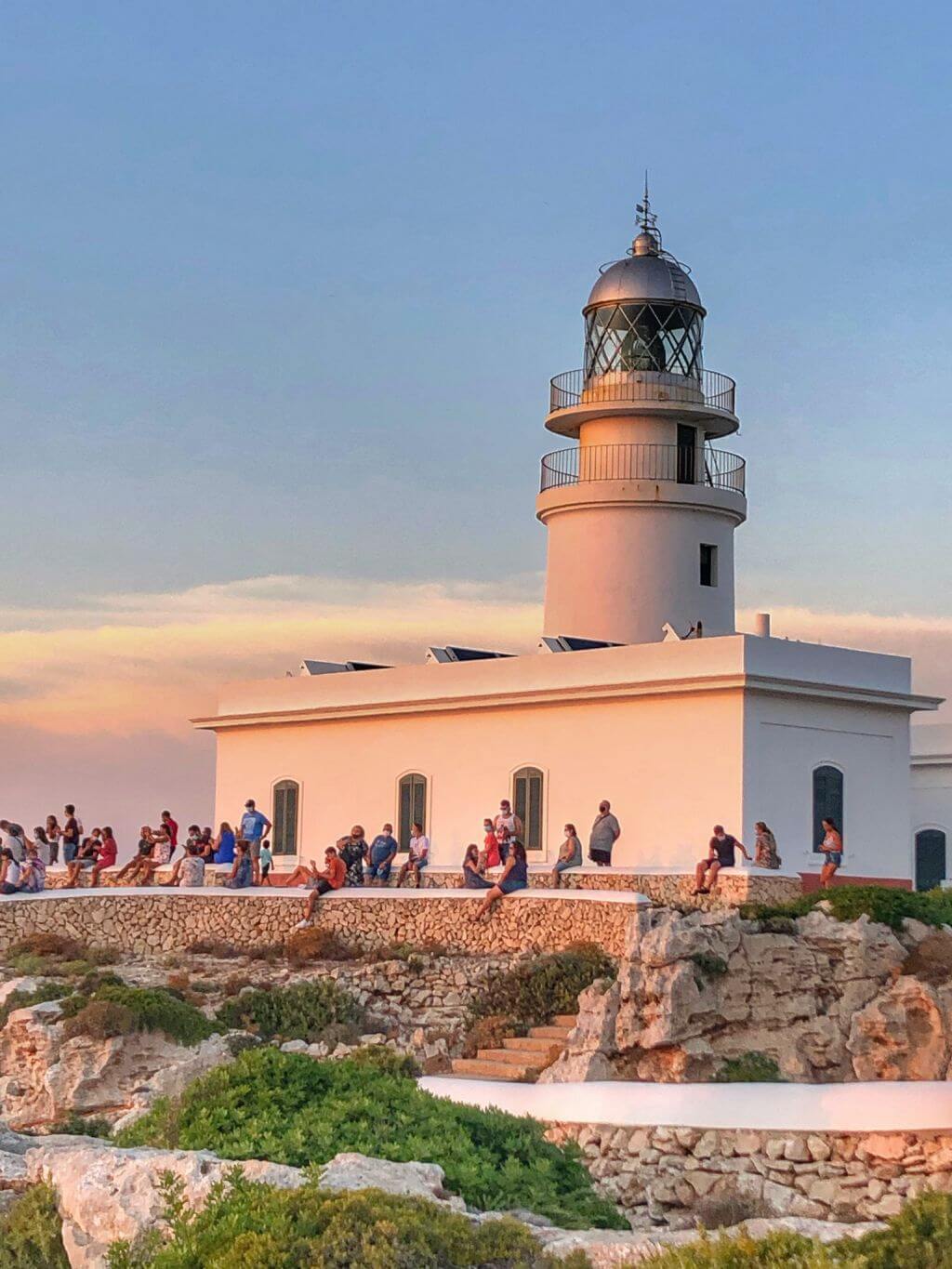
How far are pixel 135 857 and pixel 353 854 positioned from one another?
3904 millimetres

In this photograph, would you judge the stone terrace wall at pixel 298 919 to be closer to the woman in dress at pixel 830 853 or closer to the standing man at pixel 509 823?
the standing man at pixel 509 823

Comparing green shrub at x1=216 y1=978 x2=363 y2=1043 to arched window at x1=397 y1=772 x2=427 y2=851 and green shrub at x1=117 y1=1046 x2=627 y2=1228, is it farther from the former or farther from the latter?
green shrub at x1=117 y1=1046 x2=627 y2=1228

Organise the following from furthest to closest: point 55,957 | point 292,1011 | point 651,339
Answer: point 651,339, point 55,957, point 292,1011

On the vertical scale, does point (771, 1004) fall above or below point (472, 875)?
below

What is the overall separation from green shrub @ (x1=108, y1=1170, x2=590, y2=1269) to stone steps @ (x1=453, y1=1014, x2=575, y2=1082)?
462 inches

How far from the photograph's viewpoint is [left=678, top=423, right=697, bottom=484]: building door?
3136cm

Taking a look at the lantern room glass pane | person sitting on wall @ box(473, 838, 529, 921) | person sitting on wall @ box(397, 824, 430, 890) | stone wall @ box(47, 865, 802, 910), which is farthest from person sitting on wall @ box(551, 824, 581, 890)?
the lantern room glass pane

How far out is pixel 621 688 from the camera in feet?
87.2

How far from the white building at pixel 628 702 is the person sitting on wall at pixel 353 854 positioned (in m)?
1.58

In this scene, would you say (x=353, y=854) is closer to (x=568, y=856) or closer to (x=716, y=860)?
(x=568, y=856)

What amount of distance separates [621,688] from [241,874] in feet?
19.9

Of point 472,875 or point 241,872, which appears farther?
point 241,872

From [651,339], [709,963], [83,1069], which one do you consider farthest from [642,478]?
[83,1069]

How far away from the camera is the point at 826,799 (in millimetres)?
26234
